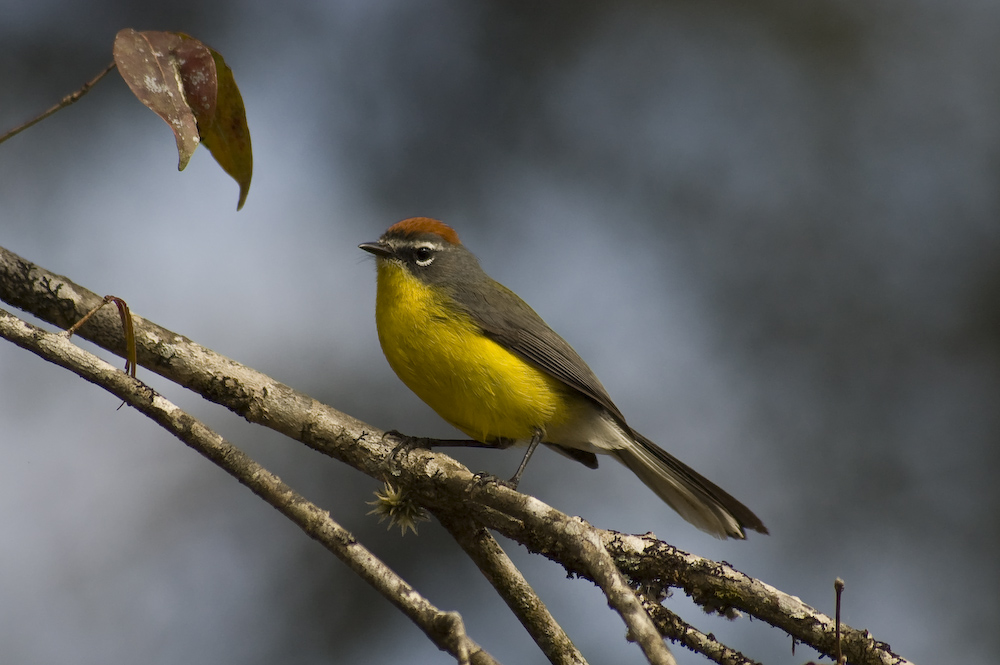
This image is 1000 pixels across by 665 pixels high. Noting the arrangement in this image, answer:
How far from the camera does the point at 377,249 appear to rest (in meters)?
4.77

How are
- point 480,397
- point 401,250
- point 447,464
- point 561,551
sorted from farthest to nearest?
point 401,250, point 480,397, point 447,464, point 561,551

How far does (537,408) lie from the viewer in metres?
4.35

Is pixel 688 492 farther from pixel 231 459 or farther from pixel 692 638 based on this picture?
pixel 231 459

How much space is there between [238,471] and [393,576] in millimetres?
575

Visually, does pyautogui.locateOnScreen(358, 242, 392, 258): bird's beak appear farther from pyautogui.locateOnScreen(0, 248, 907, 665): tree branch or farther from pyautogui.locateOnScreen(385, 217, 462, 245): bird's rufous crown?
pyautogui.locateOnScreen(0, 248, 907, 665): tree branch

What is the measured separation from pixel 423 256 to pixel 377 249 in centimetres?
29

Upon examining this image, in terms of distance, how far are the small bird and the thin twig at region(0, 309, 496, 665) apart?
1783 millimetres

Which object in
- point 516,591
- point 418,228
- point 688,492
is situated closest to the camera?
point 516,591

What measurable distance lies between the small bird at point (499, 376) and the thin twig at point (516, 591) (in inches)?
30.5

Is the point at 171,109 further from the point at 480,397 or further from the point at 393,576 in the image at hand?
the point at 480,397

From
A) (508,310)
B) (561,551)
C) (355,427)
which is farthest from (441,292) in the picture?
(561,551)

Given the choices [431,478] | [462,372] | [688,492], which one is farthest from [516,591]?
[688,492]

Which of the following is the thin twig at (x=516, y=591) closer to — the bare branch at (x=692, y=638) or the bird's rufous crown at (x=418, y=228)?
the bare branch at (x=692, y=638)

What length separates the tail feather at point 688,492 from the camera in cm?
417
